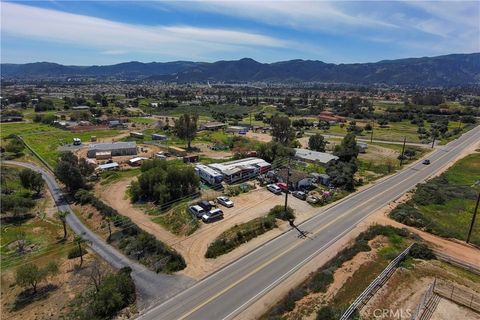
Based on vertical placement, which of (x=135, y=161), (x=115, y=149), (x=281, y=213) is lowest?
(x=135, y=161)

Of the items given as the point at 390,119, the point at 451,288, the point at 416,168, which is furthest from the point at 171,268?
the point at 390,119

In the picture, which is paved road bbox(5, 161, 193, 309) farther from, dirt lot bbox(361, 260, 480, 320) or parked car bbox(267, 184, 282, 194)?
parked car bbox(267, 184, 282, 194)

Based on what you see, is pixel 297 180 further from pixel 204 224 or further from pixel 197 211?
pixel 204 224

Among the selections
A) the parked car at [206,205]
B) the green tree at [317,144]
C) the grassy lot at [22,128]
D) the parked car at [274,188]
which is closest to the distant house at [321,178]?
the parked car at [274,188]

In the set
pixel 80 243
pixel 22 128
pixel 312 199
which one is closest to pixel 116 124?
pixel 22 128

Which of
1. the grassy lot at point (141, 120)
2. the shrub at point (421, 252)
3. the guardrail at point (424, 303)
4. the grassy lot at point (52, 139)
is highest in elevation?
the guardrail at point (424, 303)

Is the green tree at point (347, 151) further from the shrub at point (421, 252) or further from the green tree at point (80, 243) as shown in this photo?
the green tree at point (80, 243)
